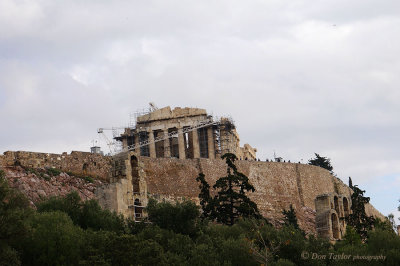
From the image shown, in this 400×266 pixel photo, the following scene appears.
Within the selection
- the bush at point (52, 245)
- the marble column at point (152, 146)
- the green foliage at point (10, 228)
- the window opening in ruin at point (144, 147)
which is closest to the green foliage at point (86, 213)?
the bush at point (52, 245)

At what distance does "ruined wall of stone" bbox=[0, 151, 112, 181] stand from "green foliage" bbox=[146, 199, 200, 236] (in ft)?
27.8

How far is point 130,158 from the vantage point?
138ft

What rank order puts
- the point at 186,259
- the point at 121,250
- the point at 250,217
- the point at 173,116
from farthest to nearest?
the point at 173,116, the point at 250,217, the point at 186,259, the point at 121,250

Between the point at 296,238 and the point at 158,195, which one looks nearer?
the point at 296,238

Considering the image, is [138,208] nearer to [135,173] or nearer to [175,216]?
[135,173]

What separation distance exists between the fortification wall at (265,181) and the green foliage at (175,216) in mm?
14152

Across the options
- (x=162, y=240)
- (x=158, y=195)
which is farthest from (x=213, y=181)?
(x=162, y=240)

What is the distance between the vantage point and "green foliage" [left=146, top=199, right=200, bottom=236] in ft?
132

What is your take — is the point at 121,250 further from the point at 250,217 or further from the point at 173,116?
the point at 173,116

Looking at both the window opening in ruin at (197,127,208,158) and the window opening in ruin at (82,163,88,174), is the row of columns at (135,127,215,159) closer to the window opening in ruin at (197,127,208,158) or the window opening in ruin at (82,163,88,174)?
the window opening in ruin at (197,127,208,158)

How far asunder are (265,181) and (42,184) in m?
22.2

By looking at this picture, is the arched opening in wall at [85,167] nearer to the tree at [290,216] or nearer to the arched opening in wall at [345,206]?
the tree at [290,216]

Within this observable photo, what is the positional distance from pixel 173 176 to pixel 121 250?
2709 centimetres

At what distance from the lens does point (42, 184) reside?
4756cm
